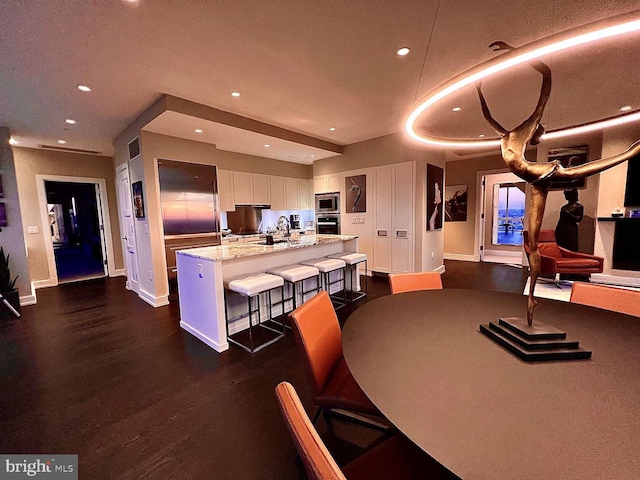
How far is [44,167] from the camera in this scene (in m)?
5.16

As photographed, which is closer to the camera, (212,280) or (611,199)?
(212,280)

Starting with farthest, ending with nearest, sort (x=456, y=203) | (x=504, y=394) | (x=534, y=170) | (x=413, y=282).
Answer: (x=456, y=203), (x=413, y=282), (x=534, y=170), (x=504, y=394)

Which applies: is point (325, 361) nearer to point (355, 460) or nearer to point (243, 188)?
point (355, 460)

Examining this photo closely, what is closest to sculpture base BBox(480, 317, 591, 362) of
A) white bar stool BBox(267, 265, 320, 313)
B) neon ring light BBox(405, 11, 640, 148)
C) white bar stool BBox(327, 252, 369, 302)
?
neon ring light BBox(405, 11, 640, 148)

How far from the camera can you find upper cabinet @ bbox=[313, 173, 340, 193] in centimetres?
594

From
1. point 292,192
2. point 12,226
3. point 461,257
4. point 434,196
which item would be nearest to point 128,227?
point 12,226

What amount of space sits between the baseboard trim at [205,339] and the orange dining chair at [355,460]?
204cm

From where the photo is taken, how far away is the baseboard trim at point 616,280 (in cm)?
455

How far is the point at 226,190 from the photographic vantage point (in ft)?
17.2

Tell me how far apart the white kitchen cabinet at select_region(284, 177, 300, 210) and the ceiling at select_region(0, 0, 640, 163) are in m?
A: 2.25

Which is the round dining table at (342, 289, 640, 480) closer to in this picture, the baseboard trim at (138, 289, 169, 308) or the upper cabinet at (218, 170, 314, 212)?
the baseboard trim at (138, 289, 169, 308)

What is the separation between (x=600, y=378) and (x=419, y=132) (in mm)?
1497

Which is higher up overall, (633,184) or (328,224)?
(633,184)

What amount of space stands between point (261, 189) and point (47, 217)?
408 centimetres
